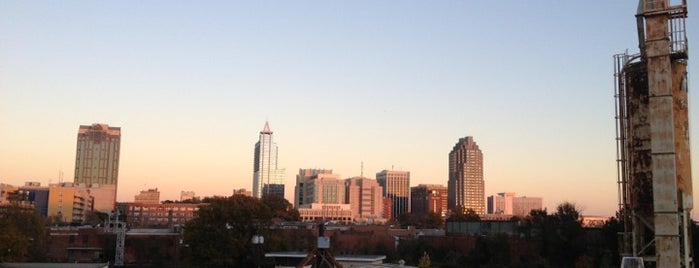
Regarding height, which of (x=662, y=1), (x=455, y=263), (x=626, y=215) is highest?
(x=662, y=1)

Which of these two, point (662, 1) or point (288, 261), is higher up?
point (662, 1)

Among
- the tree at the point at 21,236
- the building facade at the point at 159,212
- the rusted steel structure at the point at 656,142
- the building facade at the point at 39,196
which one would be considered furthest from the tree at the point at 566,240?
the building facade at the point at 39,196

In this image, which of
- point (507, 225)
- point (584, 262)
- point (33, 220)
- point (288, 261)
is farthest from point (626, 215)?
point (33, 220)

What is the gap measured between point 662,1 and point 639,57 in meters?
4.08

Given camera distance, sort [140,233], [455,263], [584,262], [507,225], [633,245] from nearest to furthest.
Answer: [633,245], [584,262], [455,263], [507,225], [140,233]

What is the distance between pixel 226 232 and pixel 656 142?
139 ft

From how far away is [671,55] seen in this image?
1227 inches

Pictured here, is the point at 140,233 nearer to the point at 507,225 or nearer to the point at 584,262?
the point at 507,225

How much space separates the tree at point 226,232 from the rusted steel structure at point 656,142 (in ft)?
125

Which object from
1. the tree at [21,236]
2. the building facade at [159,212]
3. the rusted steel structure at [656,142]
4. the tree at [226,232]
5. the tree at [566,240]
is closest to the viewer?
the rusted steel structure at [656,142]

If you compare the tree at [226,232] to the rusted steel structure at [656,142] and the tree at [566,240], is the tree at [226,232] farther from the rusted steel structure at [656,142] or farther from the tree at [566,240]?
the rusted steel structure at [656,142]

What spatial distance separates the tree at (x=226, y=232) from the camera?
2422 inches

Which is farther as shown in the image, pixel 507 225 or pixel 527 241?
pixel 507 225

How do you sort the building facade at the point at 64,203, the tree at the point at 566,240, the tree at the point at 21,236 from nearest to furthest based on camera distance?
the tree at the point at 21,236, the tree at the point at 566,240, the building facade at the point at 64,203
